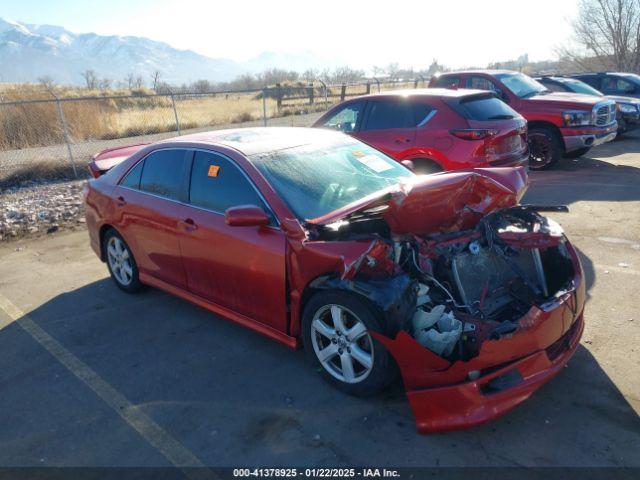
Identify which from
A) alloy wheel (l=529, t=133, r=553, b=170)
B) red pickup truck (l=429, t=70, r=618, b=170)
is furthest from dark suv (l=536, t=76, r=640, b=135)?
alloy wheel (l=529, t=133, r=553, b=170)

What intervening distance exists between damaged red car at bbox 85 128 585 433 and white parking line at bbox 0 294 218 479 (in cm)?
97

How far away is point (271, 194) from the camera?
3697 mm

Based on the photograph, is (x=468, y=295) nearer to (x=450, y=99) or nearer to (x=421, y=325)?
(x=421, y=325)

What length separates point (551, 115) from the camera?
31.8 feet

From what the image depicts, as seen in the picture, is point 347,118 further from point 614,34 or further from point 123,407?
point 614,34

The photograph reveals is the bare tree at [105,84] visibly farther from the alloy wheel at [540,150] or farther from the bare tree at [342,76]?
the alloy wheel at [540,150]

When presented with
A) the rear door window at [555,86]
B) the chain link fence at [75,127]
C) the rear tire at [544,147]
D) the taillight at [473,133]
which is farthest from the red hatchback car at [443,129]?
the chain link fence at [75,127]

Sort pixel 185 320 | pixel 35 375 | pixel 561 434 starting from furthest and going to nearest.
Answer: pixel 185 320 < pixel 35 375 < pixel 561 434

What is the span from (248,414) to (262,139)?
2.30 metres

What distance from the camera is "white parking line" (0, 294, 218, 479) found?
2.94 m

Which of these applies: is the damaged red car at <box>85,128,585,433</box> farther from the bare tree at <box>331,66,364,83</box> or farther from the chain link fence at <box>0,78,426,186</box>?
the bare tree at <box>331,66,364,83</box>

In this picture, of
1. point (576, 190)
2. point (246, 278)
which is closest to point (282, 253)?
point (246, 278)

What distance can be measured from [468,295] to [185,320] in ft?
8.50

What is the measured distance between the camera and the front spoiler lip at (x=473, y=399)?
2760 millimetres
